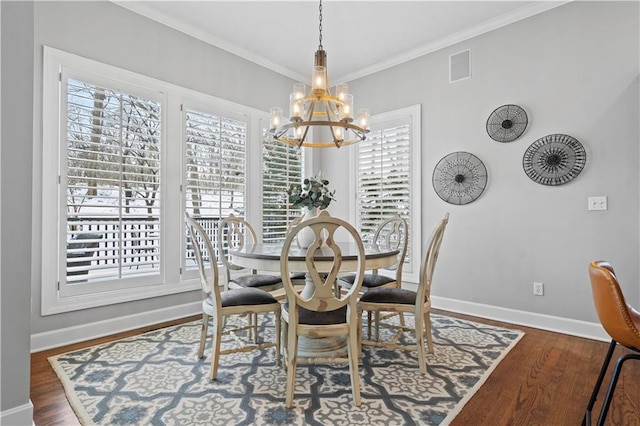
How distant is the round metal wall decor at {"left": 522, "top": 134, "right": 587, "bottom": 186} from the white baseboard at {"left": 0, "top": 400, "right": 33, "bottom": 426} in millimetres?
3960

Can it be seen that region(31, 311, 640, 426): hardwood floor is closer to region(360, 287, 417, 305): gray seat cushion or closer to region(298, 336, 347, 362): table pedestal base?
region(360, 287, 417, 305): gray seat cushion

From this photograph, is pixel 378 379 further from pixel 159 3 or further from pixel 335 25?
pixel 159 3

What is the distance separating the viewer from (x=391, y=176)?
172 inches

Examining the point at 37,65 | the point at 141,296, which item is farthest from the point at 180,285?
the point at 37,65

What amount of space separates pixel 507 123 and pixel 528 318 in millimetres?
1908

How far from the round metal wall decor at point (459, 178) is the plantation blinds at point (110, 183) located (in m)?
3.01

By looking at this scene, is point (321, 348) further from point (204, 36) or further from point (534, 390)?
point (204, 36)

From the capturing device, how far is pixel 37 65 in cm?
270

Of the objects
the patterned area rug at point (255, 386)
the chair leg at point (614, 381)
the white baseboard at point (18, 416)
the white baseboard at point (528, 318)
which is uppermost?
the chair leg at point (614, 381)

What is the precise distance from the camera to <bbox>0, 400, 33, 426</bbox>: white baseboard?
153 centimetres

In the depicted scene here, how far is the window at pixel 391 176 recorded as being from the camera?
4168mm

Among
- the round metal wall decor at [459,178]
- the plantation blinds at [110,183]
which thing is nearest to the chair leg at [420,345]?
the round metal wall decor at [459,178]

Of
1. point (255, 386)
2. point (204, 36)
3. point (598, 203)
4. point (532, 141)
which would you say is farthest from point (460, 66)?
point (255, 386)

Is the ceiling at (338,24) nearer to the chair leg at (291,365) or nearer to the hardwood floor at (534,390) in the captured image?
the chair leg at (291,365)
